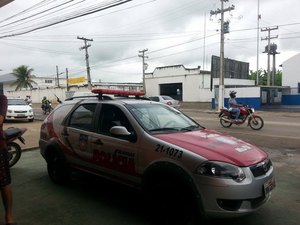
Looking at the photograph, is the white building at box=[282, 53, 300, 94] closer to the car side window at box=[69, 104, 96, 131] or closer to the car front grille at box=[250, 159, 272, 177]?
the car side window at box=[69, 104, 96, 131]

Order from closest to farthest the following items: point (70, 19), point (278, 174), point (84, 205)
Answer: point (84, 205), point (278, 174), point (70, 19)

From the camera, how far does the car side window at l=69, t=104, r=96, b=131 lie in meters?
5.64

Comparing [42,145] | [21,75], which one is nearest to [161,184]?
[42,145]

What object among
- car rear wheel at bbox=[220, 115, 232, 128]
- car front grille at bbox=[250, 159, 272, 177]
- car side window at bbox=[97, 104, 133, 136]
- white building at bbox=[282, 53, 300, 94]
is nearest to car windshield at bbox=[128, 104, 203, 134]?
car side window at bbox=[97, 104, 133, 136]

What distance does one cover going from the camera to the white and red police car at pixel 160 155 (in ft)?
12.8

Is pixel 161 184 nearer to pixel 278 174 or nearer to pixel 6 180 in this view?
pixel 6 180

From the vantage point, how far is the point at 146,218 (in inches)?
187

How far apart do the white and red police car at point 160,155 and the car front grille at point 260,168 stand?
1cm

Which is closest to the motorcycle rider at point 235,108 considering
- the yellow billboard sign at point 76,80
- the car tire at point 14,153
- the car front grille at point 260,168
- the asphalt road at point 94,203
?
the asphalt road at point 94,203

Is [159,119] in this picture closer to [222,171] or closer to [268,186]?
[222,171]

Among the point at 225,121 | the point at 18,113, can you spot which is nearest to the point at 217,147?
the point at 225,121

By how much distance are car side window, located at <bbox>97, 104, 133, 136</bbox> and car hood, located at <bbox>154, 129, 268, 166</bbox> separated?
705mm

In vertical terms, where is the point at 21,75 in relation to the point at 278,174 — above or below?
above

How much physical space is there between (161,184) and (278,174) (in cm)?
381
